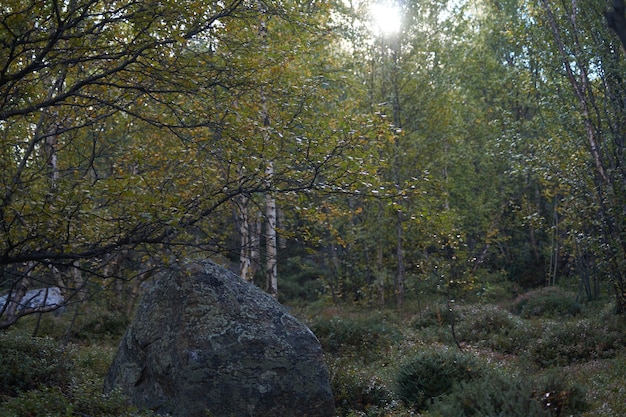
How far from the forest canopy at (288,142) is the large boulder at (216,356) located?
2.94ft

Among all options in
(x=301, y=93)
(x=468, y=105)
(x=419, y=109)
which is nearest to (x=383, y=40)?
(x=419, y=109)

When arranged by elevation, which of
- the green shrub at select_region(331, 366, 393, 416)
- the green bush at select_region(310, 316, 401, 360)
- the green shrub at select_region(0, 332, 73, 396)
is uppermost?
the green bush at select_region(310, 316, 401, 360)

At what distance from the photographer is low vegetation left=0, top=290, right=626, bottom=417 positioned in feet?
25.5

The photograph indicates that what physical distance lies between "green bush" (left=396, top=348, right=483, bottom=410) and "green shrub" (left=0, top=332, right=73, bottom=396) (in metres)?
5.69

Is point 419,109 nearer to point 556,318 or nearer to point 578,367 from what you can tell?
point 556,318

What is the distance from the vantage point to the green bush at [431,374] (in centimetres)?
975

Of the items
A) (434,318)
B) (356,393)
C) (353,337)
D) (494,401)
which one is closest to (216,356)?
(356,393)

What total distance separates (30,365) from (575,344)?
1154 centimetres

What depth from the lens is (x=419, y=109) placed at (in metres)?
25.9

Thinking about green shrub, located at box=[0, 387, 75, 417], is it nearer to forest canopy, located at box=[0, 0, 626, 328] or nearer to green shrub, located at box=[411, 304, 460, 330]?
forest canopy, located at box=[0, 0, 626, 328]

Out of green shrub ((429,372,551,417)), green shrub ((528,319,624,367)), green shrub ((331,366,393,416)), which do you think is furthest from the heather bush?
green shrub ((528,319,624,367))

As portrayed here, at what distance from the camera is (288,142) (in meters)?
8.91

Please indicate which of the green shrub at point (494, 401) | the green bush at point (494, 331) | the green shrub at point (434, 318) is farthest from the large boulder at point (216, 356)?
the green shrub at point (434, 318)

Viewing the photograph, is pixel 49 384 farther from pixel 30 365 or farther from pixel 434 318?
pixel 434 318
